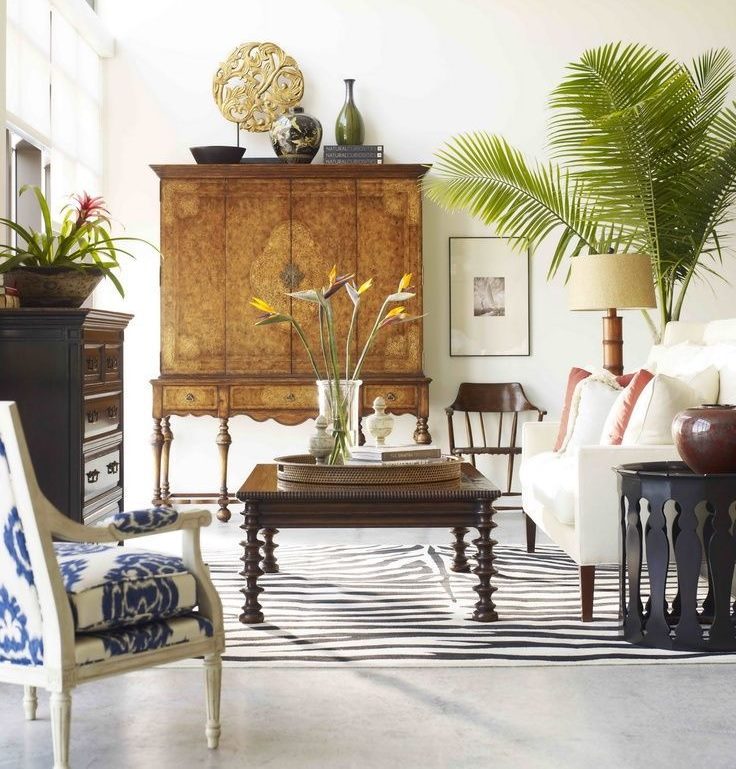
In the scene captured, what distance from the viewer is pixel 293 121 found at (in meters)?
6.93

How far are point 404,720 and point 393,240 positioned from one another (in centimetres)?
431

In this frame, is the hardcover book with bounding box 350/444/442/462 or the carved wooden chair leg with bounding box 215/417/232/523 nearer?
the hardcover book with bounding box 350/444/442/462

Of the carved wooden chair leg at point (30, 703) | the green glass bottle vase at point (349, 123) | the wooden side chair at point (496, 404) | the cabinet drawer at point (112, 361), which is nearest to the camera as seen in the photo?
the carved wooden chair leg at point (30, 703)

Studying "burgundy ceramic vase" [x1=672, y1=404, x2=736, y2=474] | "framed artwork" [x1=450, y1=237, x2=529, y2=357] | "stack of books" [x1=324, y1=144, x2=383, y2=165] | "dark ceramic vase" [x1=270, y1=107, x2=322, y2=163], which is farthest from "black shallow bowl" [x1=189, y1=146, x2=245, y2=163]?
"burgundy ceramic vase" [x1=672, y1=404, x2=736, y2=474]

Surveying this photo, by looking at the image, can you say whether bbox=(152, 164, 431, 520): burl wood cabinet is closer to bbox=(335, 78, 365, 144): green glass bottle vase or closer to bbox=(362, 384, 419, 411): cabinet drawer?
bbox=(362, 384, 419, 411): cabinet drawer

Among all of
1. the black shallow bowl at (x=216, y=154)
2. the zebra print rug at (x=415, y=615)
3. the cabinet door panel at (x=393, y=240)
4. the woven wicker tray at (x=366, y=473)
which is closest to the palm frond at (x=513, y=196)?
the cabinet door panel at (x=393, y=240)

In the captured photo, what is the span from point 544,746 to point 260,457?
4918 millimetres

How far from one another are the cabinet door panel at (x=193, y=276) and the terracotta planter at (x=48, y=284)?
2397mm

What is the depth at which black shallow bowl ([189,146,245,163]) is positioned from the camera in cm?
679

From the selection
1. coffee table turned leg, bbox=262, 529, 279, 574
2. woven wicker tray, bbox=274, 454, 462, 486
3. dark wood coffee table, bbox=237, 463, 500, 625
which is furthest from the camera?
coffee table turned leg, bbox=262, 529, 279, 574

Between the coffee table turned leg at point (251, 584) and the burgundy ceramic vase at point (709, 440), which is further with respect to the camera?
the coffee table turned leg at point (251, 584)

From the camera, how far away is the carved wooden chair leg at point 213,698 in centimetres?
259

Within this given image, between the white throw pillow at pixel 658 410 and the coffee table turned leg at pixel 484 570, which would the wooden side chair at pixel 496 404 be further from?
the coffee table turned leg at pixel 484 570

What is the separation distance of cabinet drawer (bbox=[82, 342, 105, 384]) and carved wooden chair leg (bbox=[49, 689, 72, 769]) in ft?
6.71
